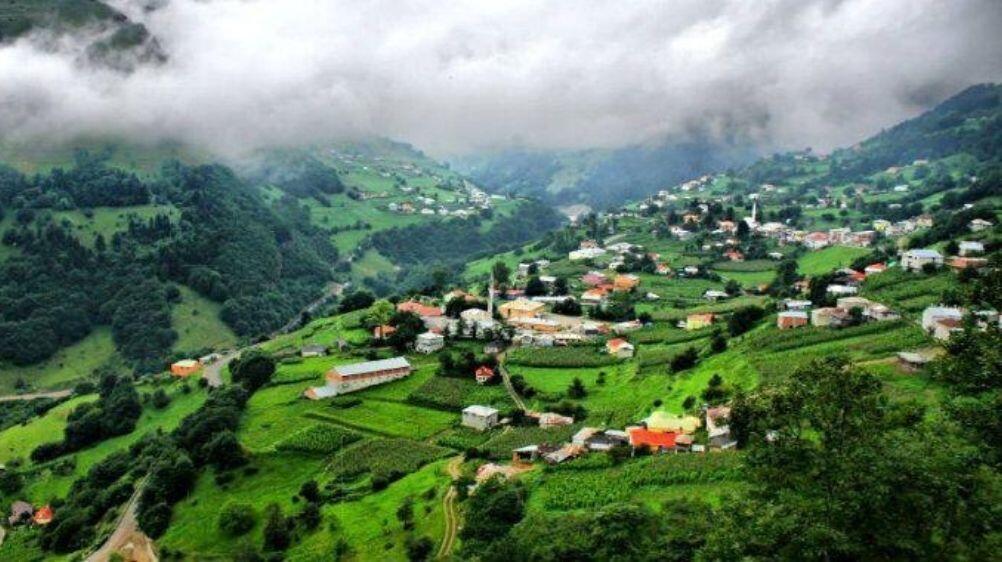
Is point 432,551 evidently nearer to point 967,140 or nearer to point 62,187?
point 62,187

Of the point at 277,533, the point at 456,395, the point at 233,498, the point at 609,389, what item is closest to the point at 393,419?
the point at 456,395

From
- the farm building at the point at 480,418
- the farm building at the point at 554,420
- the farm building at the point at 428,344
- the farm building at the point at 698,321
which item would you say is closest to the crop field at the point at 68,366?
the farm building at the point at 428,344

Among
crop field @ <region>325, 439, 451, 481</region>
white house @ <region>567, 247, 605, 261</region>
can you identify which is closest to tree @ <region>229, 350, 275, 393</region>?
crop field @ <region>325, 439, 451, 481</region>

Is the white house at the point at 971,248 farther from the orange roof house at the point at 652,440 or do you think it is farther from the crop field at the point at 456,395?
the orange roof house at the point at 652,440

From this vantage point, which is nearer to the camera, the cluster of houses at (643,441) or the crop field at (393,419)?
the cluster of houses at (643,441)

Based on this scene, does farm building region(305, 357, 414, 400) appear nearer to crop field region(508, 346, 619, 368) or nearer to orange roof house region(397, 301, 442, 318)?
crop field region(508, 346, 619, 368)

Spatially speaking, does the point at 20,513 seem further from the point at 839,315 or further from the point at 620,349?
the point at 839,315
